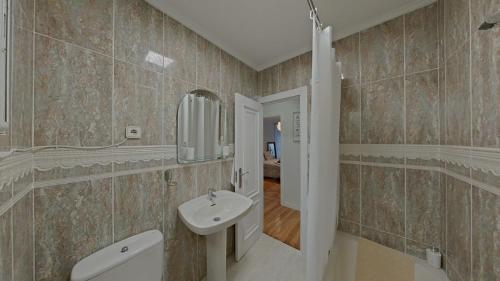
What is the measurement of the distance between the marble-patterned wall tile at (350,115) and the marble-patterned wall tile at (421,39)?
389mm

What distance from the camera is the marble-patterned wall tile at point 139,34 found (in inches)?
41.7

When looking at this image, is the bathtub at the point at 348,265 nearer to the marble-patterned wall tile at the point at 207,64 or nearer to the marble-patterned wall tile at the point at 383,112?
the marble-patterned wall tile at the point at 383,112

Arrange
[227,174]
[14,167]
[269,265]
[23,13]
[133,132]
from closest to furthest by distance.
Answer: [14,167] → [23,13] → [133,132] → [269,265] → [227,174]

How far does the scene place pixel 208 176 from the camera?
1615 millimetres

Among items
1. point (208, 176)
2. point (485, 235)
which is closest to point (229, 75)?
point (208, 176)

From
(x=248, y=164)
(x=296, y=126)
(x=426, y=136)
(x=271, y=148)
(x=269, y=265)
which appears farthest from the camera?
(x=271, y=148)

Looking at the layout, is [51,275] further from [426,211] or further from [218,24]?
[426,211]

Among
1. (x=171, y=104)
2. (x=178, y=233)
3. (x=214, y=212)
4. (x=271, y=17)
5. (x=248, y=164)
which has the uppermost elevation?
(x=271, y=17)

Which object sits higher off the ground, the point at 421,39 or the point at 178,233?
the point at 421,39

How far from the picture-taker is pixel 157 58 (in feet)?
4.06

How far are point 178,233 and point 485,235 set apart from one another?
181 centimetres

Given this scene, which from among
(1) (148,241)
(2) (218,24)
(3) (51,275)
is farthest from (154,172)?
(2) (218,24)

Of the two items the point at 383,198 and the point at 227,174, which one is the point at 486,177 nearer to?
the point at 383,198

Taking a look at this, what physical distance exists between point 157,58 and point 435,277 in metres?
2.55
